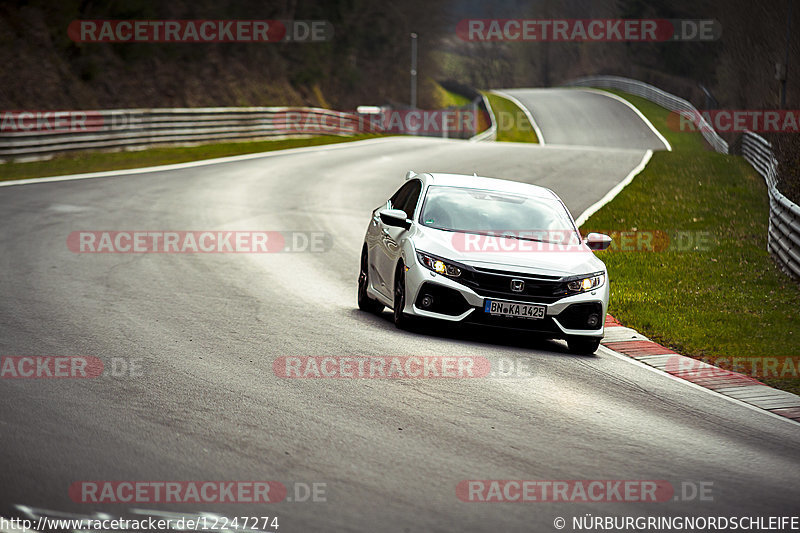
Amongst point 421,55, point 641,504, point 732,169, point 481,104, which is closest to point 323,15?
point 481,104

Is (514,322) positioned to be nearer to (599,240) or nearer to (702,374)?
(599,240)

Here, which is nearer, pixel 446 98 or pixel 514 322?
pixel 514 322

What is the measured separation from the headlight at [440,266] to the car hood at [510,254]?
0.08 meters

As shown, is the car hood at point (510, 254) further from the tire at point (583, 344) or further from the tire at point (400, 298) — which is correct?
the tire at point (583, 344)

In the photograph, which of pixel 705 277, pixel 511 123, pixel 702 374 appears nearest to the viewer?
pixel 702 374

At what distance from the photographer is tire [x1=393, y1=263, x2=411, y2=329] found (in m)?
10.9

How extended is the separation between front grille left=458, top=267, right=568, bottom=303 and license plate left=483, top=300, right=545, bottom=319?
6cm

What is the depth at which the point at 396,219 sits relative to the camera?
1138 centimetres

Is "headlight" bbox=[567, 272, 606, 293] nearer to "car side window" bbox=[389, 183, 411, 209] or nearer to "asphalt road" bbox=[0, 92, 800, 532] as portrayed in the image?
"asphalt road" bbox=[0, 92, 800, 532]

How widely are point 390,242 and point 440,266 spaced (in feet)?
3.86

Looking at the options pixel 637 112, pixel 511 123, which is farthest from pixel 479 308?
pixel 637 112

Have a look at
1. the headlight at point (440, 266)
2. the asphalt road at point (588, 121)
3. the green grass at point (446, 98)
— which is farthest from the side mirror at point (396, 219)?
the green grass at point (446, 98)

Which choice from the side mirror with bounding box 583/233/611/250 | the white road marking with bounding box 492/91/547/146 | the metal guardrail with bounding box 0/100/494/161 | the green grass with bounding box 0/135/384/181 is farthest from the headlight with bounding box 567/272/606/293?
the white road marking with bounding box 492/91/547/146

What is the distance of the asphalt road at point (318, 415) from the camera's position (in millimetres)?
5809
